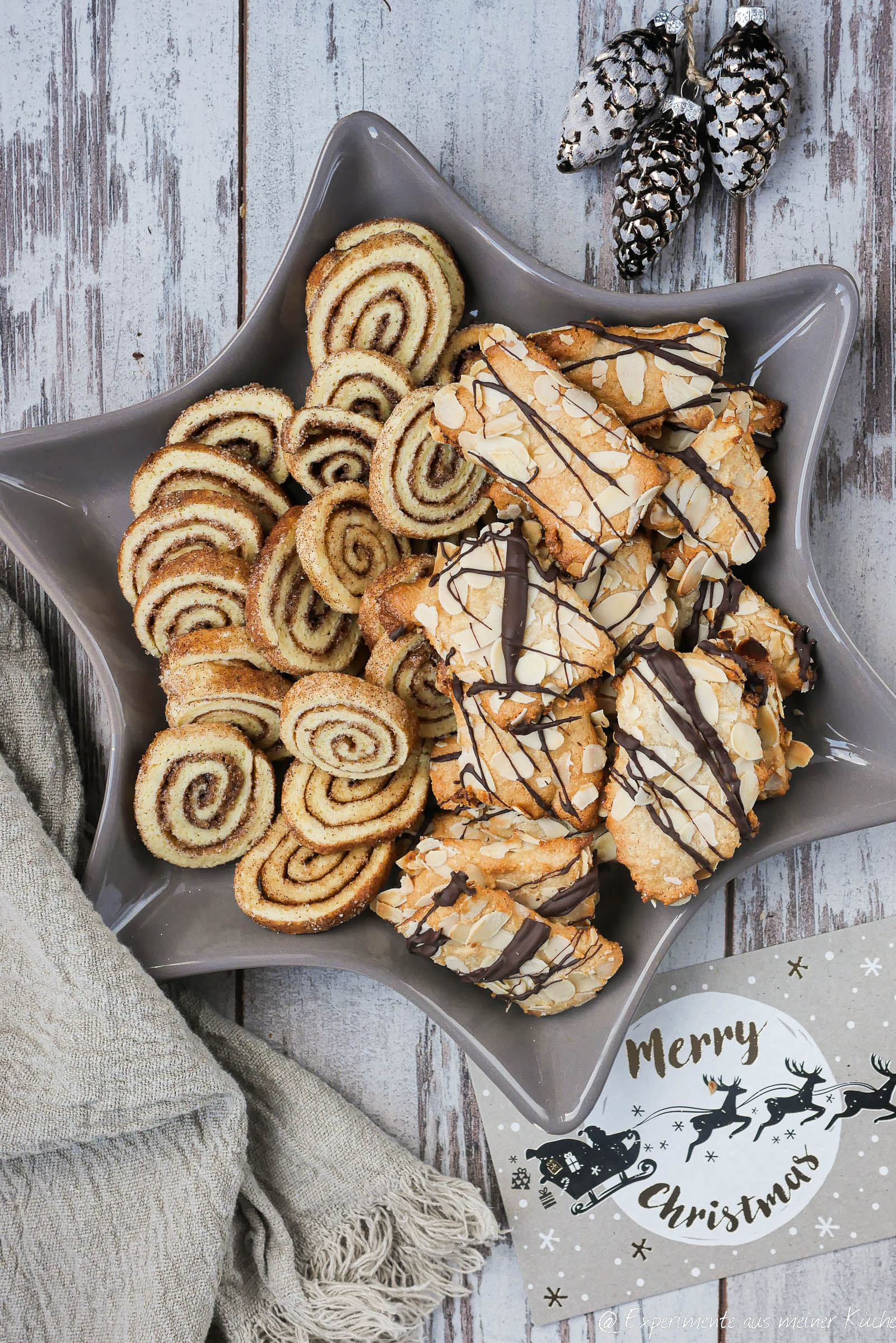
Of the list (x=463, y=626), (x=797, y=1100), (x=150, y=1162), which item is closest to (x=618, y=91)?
(x=463, y=626)

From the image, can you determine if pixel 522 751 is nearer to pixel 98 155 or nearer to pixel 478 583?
pixel 478 583

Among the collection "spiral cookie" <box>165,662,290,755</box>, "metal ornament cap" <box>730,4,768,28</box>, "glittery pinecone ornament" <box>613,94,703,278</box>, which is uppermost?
"metal ornament cap" <box>730,4,768,28</box>

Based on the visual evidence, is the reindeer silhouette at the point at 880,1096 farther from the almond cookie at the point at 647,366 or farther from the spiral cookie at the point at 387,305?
the spiral cookie at the point at 387,305

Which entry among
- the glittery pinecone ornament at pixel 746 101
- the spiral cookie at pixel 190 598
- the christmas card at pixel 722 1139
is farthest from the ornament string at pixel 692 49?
the christmas card at pixel 722 1139

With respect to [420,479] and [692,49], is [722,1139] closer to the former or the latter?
[420,479]

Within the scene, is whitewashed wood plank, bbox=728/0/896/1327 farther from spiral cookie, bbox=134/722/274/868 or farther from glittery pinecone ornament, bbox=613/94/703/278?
spiral cookie, bbox=134/722/274/868

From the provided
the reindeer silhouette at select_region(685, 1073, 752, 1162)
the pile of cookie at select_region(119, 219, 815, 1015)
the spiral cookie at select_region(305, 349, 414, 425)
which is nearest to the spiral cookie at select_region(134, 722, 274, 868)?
the pile of cookie at select_region(119, 219, 815, 1015)

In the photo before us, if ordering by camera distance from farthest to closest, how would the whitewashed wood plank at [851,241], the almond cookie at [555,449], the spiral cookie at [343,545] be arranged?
the whitewashed wood plank at [851,241] → the spiral cookie at [343,545] → the almond cookie at [555,449]
